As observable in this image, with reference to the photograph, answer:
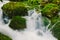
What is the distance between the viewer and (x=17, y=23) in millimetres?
2014

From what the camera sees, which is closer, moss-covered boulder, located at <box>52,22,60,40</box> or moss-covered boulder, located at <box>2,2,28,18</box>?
moss-covered boulder, located at <box>52,22,60,40</box>

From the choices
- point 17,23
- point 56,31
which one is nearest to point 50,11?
point 56,31

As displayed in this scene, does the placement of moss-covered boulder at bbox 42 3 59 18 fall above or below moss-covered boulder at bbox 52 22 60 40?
above

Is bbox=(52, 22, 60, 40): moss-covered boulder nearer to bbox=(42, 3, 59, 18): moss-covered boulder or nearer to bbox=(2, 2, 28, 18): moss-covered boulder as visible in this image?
bbox=(42, 3, 59, 18): moss-covered boulder

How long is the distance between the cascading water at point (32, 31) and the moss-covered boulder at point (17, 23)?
4 centimetres

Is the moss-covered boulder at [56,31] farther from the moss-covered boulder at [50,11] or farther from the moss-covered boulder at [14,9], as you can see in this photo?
the moss-covered boulder at [14,9]

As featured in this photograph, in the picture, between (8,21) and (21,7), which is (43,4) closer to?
(21,7)

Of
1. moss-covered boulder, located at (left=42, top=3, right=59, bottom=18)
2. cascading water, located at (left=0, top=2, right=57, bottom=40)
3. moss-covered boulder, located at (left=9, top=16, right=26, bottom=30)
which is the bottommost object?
cascading water, located at (left=0, top=2, right=57, bottom=40)

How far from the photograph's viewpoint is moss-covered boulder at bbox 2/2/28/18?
6.89ft

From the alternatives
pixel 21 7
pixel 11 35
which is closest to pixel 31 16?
pixel 21 7

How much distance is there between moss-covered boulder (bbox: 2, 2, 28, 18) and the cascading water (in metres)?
0.09

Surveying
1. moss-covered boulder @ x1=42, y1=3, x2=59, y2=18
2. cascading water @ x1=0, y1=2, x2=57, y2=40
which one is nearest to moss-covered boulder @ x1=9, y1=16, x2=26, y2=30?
cascading water @ x1=0, y1=2, x2=57, y2=40

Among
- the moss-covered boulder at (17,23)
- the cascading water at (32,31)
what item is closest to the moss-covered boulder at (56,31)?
the cascading water at (32,31)

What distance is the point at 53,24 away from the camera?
204 centimetres
